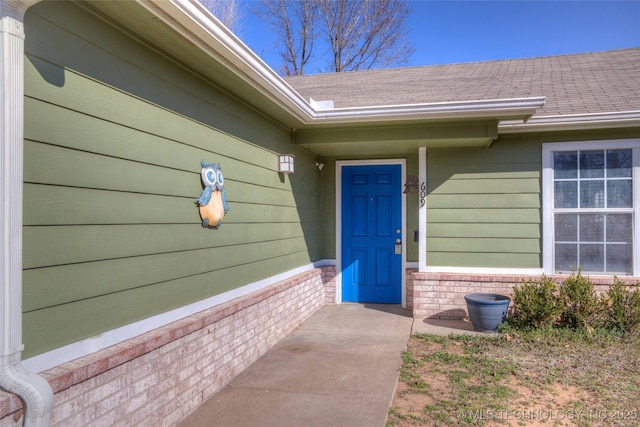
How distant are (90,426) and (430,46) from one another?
51.0 ft

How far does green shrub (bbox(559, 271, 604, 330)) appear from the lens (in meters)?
4.97

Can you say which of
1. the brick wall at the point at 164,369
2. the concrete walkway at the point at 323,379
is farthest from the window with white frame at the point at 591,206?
the brick wall at the point at 164,369

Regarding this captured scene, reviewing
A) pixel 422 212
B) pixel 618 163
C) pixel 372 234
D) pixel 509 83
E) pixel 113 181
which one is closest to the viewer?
pixel 113 181

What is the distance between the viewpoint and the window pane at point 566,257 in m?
5.46

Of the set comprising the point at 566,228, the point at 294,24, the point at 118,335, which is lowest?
the point at 118,335

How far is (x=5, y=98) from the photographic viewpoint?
1.84 metres

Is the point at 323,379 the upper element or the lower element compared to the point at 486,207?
lower

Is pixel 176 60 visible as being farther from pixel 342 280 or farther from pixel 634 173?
pixel 634 173

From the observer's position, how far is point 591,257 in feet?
17.8

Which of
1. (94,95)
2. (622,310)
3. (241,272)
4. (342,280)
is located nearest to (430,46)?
(342,280)

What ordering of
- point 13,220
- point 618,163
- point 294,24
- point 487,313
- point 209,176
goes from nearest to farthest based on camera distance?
1. point 13,220
2. point 209,176
3. point 487,313
4. point 618,163
5. point 294,24

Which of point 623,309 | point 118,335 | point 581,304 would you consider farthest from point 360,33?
point 118,335

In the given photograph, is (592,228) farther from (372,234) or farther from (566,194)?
(372,234)

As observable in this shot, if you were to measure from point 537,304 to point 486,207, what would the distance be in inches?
52.4
